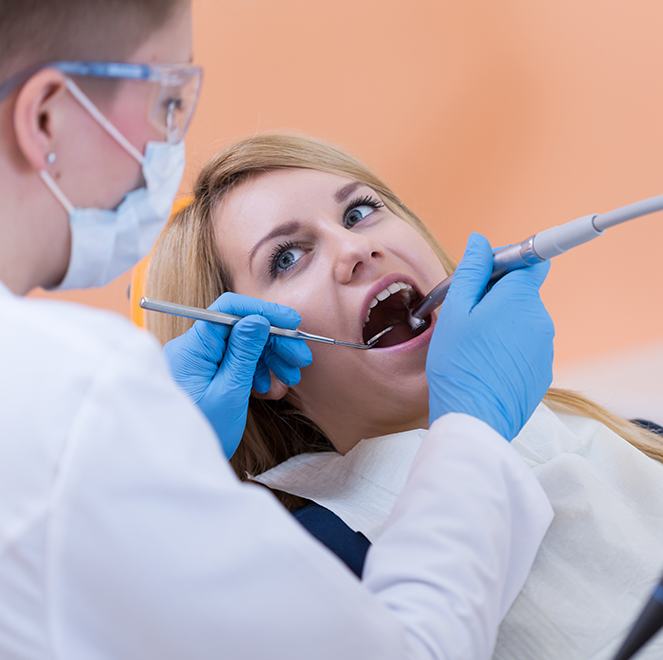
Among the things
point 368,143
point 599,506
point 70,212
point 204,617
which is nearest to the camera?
point 204,617

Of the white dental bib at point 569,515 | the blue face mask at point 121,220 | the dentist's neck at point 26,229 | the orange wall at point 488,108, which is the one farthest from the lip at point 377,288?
the orange wall at point 488,108

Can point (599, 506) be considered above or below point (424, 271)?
below

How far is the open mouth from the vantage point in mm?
1645

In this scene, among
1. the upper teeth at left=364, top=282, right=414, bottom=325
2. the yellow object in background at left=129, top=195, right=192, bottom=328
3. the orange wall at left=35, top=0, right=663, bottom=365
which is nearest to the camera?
the upper teeth at left=364, top=282, right=414, bottom=325

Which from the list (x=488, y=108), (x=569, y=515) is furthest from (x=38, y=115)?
(x=488, y=108)

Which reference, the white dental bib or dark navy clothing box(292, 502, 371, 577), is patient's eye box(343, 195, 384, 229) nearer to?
the white dental bib

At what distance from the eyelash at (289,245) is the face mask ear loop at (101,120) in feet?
1.93

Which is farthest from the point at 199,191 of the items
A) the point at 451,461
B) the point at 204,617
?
the point at 204,617

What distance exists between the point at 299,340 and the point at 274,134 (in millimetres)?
480

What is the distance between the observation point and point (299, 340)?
5.10ft

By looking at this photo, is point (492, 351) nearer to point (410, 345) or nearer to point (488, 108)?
point (410, 345)

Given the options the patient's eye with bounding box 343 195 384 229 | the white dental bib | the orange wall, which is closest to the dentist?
the white dental bib

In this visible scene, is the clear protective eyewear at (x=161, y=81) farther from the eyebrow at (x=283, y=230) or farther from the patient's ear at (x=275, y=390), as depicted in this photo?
the patient's ear at (x=275, y=390)

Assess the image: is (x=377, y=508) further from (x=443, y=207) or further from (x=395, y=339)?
(x=443, y=207)
